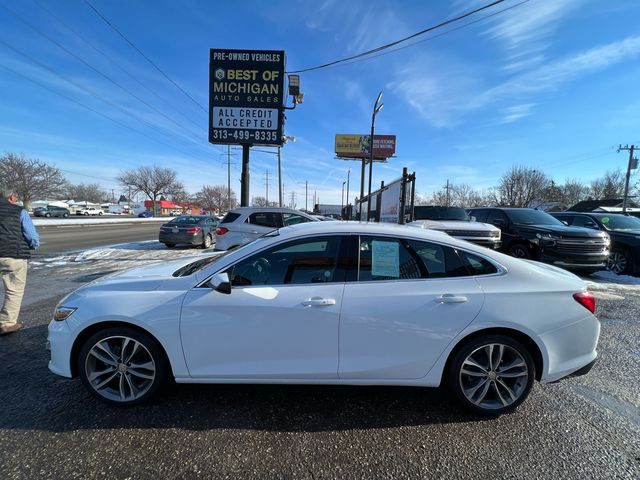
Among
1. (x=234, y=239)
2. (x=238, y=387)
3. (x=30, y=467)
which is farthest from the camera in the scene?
(x=234, y=239)

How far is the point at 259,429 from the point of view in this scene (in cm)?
236

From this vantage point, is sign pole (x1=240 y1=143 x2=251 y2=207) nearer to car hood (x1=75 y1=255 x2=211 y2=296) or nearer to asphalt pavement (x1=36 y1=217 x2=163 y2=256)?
asphalt pavement (x1=36 y1=217 x2=163 y2=256)

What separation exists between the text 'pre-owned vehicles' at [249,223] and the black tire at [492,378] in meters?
6.29

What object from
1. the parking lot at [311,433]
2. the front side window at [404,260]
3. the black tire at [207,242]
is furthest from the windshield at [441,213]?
the black tire at [207,242]

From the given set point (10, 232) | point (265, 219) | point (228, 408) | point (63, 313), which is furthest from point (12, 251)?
point (265, 219)

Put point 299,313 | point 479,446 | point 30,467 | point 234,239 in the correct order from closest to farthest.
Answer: point 30,467
point 479,446
point 299,313
point 234,239

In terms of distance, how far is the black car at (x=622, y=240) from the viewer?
27.4 ft

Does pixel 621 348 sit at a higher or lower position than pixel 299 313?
lower

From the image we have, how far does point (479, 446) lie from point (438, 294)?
1101 millimetres

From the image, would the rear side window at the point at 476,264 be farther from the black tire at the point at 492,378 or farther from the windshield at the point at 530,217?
the windshield at the point at 530,217

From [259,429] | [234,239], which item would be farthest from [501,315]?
[234,239]

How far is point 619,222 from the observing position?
31.4 feet

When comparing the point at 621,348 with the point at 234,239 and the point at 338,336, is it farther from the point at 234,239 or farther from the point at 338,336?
the point at 234,239

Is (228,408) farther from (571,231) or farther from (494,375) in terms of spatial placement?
(571,231)
